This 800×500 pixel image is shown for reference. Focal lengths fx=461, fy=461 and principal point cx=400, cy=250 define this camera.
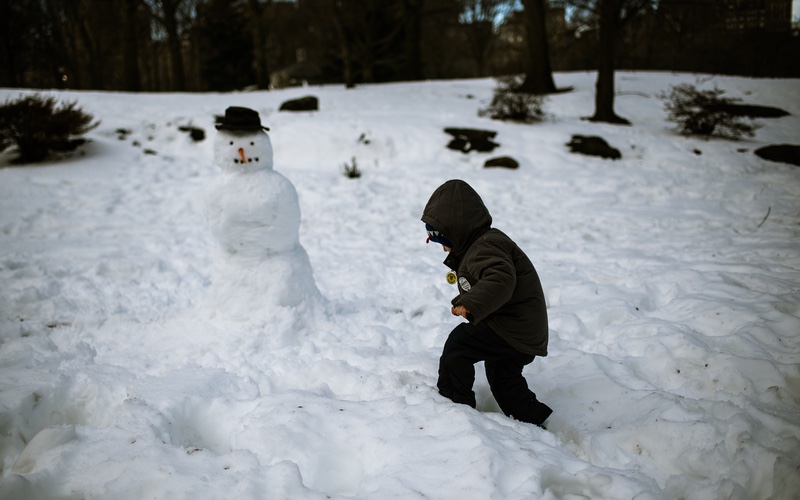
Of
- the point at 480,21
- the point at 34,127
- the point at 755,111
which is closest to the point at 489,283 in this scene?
the point at 34,127

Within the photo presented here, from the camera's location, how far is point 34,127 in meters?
7.30

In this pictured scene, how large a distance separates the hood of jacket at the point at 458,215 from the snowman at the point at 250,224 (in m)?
1.54

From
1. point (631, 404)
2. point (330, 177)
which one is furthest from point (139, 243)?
point (631, 404)

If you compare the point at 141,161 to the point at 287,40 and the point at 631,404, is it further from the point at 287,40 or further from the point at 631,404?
the point at 287,40

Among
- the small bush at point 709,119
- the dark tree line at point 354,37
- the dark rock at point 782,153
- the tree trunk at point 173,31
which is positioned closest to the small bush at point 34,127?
the dark tree line at point 354,37

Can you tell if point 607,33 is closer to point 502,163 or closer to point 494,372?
point 502,163

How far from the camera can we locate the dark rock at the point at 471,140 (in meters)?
9.22

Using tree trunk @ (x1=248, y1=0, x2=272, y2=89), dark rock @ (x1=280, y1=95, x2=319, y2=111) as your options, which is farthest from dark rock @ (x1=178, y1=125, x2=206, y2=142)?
tree trunk @ (x1=248, y1=0, x2=272, y2=89)

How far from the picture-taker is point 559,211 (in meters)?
6.47

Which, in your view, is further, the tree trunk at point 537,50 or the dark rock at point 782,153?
the tree trunk at point 537,50

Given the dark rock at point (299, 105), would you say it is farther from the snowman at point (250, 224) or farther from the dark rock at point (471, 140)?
the snowman at point (250, 224)

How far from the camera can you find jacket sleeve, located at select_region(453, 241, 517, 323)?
2.05 m

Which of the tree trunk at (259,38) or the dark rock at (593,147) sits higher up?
the tree trunk at (259,38)

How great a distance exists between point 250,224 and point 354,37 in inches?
666
